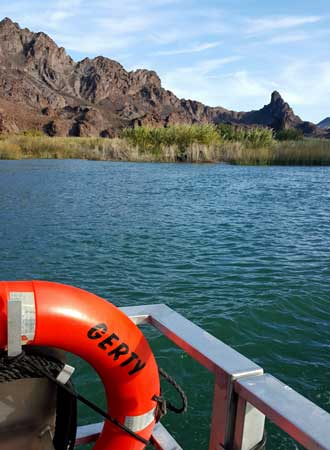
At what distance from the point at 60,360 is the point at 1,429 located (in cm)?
24

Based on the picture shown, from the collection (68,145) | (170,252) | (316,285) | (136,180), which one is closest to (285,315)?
(316,285)

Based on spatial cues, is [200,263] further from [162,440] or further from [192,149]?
[192,149]

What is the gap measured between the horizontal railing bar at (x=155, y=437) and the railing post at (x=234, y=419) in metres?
0.26

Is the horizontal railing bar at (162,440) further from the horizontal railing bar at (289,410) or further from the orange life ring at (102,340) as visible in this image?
the horizontal railing bar at (289,410)

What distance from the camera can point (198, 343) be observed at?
52.0 inches

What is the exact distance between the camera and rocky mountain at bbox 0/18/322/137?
280 ft

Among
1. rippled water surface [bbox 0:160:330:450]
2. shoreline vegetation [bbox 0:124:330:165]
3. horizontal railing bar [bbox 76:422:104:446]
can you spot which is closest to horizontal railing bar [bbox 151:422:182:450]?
horizontal railing bar [bbox 76:422:104:446]

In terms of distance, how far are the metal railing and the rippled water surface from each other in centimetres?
143

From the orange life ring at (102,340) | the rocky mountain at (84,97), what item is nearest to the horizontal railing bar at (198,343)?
the orange life ring at (102,340)

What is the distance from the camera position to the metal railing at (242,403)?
39.0 inches

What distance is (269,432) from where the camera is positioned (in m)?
2.60

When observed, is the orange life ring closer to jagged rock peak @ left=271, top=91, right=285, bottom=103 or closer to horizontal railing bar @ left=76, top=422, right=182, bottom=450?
horizontal railing bar @ left=76, top=422, right=182, bottom=450

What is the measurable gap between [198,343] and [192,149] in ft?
70.0

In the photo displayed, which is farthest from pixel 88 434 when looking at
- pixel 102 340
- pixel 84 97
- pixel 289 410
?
pixel 84 97
